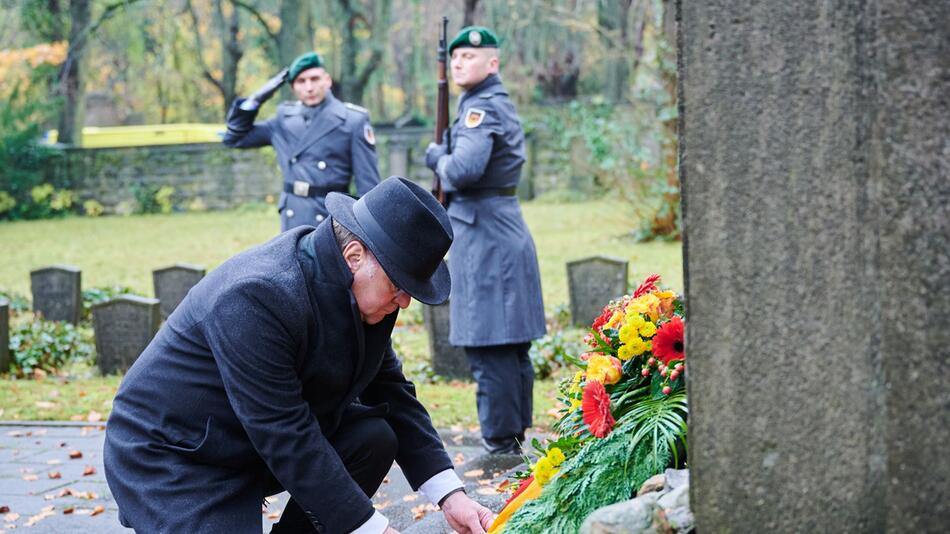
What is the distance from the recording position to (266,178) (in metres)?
23.8

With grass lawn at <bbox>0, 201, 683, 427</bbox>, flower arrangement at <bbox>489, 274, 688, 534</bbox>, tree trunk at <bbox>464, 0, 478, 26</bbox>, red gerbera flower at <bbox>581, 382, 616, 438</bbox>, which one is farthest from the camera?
tree trunk at <bbox>464, 0, 478, 26</bbox>

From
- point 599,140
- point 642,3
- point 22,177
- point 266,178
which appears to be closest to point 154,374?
point 599,140

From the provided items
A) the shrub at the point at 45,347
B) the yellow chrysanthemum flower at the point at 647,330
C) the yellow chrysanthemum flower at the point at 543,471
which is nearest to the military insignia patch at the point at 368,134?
the shrub at the point at 45,347

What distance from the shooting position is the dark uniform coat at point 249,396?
3.07 metres

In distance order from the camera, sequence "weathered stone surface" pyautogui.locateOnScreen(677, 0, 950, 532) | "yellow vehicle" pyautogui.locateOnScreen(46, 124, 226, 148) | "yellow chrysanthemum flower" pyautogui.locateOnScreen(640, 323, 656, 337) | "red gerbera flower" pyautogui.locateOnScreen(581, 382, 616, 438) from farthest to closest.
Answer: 1. "yellow vehicle" pyautogui.locateOnScreen(46, 124, 226, 148)
2. "yellow chrysanthemum flower" pyautogui.locateOnScreen(640, 323, 656, 337)
3. "red gerbera flower" pyautogui.locateOnScreen(581, 382, 616, 438)
4. "weathered stone surface" pyautogui.locateOnScreen(677, 0, 950, 532)

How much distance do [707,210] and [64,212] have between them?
2339 centimetres

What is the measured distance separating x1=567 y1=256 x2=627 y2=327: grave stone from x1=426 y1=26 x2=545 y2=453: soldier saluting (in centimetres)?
334

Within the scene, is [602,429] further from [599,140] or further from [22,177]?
[22,177]

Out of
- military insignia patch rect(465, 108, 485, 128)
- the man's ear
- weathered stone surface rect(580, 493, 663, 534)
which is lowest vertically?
weathered stone surface rect(580, 493, 663, 534)

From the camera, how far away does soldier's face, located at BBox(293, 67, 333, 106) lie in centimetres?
787

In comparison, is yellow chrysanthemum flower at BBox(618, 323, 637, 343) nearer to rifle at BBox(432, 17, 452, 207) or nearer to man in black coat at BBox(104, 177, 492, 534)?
man in black coat at BBox(104, 177, 492, 534)

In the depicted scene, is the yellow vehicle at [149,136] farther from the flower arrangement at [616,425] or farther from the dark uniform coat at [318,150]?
the flower arrangement at [616,425]

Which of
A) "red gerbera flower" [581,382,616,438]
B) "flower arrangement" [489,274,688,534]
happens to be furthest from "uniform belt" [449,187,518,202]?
"red gerbera flower" [581,382,616,438]

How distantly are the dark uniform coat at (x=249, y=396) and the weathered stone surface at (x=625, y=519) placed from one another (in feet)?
2.31
